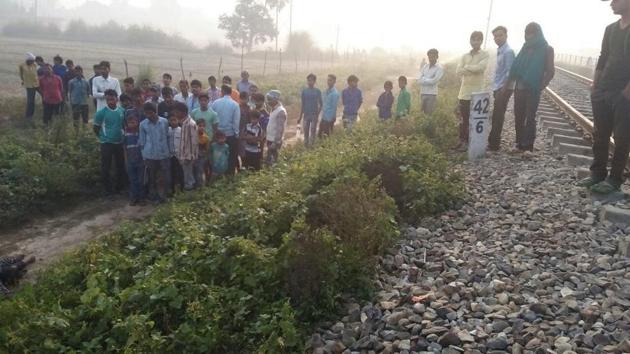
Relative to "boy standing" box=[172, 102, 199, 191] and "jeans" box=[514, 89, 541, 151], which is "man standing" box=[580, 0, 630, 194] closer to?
"jeans" box=[514, 89, 541, 151]

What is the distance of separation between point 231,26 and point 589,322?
7154cm

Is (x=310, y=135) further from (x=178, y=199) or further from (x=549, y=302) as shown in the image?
(x=549, y=302)

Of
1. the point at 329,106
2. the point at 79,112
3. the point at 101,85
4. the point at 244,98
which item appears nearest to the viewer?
the point at 244,98

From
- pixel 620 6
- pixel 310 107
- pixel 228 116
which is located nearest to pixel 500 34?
pixel 620 6

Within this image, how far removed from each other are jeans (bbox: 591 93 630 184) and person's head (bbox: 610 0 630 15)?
830 millimetres

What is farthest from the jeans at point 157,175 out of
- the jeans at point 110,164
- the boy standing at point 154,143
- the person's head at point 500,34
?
the person's head at point 500,34

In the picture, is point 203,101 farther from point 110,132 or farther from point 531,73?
point 531,73

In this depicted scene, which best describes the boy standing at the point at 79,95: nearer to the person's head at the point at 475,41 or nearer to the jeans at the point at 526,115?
the person's head at the point at 475,41

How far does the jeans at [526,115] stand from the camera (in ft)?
23.3

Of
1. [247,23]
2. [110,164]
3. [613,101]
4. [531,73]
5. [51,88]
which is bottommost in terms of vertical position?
[110,164]

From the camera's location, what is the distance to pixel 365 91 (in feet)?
85.3

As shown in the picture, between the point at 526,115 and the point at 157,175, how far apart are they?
19.9 feet

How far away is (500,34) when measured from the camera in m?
7.29

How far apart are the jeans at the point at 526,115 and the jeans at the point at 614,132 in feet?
5.42
